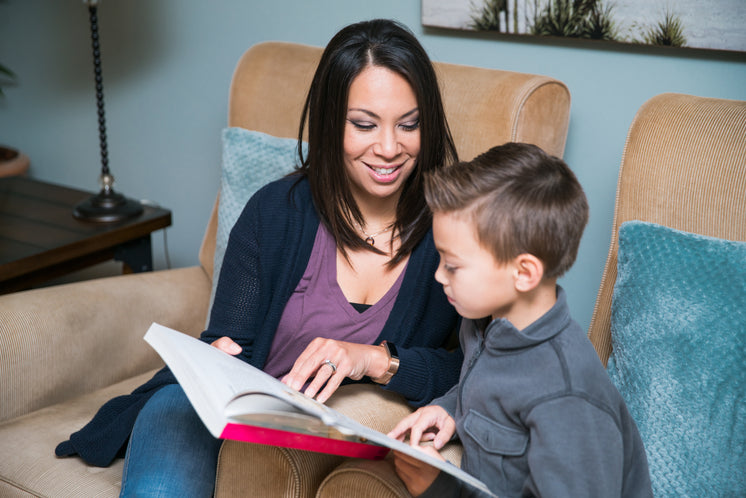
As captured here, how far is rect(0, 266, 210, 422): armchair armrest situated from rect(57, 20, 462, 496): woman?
22 cm

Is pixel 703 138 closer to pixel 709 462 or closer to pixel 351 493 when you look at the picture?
pixel 709 462

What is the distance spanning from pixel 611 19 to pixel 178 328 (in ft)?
3.88

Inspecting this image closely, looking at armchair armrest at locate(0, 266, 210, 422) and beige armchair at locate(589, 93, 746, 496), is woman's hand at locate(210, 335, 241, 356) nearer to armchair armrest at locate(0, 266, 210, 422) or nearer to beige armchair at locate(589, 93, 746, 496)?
armchair armrest at locate(0, 266, 210, 422)

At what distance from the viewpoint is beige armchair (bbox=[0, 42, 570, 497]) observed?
104 centimetres

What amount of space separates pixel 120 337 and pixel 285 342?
48 cm

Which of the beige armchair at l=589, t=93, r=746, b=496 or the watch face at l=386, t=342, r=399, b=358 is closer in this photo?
the beige armchair at l=589, t=93, r=746, b=496

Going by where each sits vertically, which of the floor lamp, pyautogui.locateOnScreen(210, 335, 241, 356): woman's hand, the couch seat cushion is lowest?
the couch seat cushion

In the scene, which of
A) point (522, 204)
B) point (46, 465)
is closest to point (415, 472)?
point (522, 204)

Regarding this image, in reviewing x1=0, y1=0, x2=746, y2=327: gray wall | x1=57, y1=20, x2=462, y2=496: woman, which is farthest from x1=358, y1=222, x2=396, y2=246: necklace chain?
x1=0, y1=0, x2=746, y2=327: gray wall

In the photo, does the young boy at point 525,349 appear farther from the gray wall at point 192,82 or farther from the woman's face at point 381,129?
the gray wall at point 192,82

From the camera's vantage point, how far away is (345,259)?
4.23 feet

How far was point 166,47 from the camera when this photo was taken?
7.32 feet

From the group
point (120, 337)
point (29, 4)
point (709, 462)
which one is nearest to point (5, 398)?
point (120, 337)

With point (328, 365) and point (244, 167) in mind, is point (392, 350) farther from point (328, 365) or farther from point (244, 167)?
point (244, 167)
